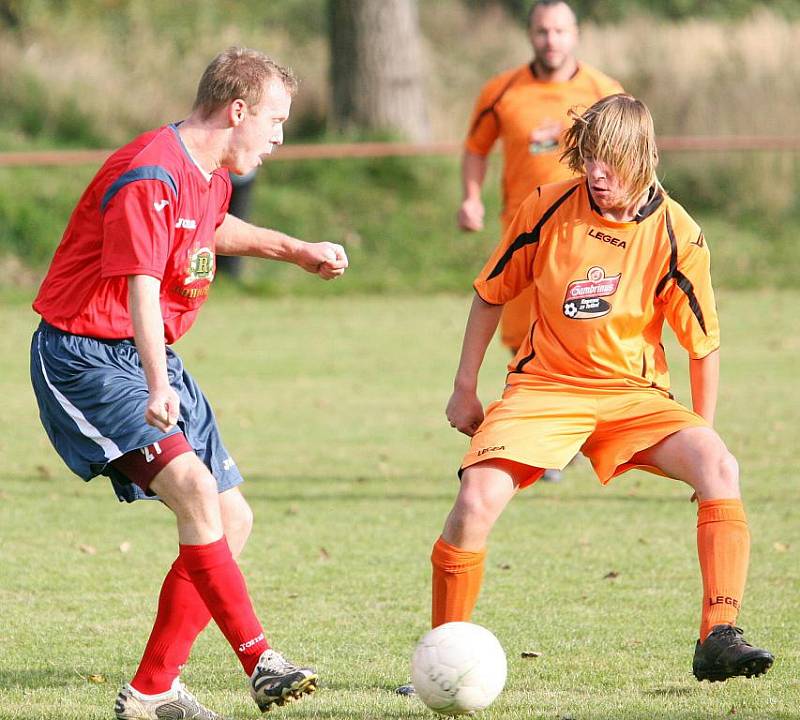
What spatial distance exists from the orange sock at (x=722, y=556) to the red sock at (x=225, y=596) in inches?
49.6

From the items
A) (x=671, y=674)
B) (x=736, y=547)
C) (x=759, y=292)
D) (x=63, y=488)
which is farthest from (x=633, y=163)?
(x=759, y=292)

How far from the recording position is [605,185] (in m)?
4.28

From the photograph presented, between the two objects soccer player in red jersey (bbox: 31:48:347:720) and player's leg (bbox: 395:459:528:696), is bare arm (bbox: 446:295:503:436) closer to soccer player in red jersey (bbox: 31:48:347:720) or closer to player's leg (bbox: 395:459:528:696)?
player's leg (bbox: 395:459:528:696)

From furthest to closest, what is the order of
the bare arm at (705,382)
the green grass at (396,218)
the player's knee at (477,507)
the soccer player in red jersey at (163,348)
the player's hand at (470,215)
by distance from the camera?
the green grass at (396,218) < the player's hand at (470,215) < the bare arm at (705,382) < the player's knee at (477,507) < the soccer player in red jersey at (163,348)

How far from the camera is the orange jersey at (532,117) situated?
788 centimetres

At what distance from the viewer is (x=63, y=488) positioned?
300 inches

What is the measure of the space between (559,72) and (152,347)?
474 cm

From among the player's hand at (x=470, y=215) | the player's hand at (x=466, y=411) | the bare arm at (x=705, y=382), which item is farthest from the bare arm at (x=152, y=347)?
the player's hand at (x=470, y=215)

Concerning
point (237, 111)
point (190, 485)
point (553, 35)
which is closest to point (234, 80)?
point (237, 111)

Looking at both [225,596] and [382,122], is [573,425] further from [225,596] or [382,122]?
[382,122]

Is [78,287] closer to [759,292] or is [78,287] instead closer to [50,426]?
[50,426]

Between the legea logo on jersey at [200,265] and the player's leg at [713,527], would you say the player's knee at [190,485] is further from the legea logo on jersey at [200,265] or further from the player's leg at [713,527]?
the player's leg at [713,527]

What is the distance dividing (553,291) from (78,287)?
1.43m

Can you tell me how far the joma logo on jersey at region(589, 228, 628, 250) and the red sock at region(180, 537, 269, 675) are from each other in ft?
4.90
